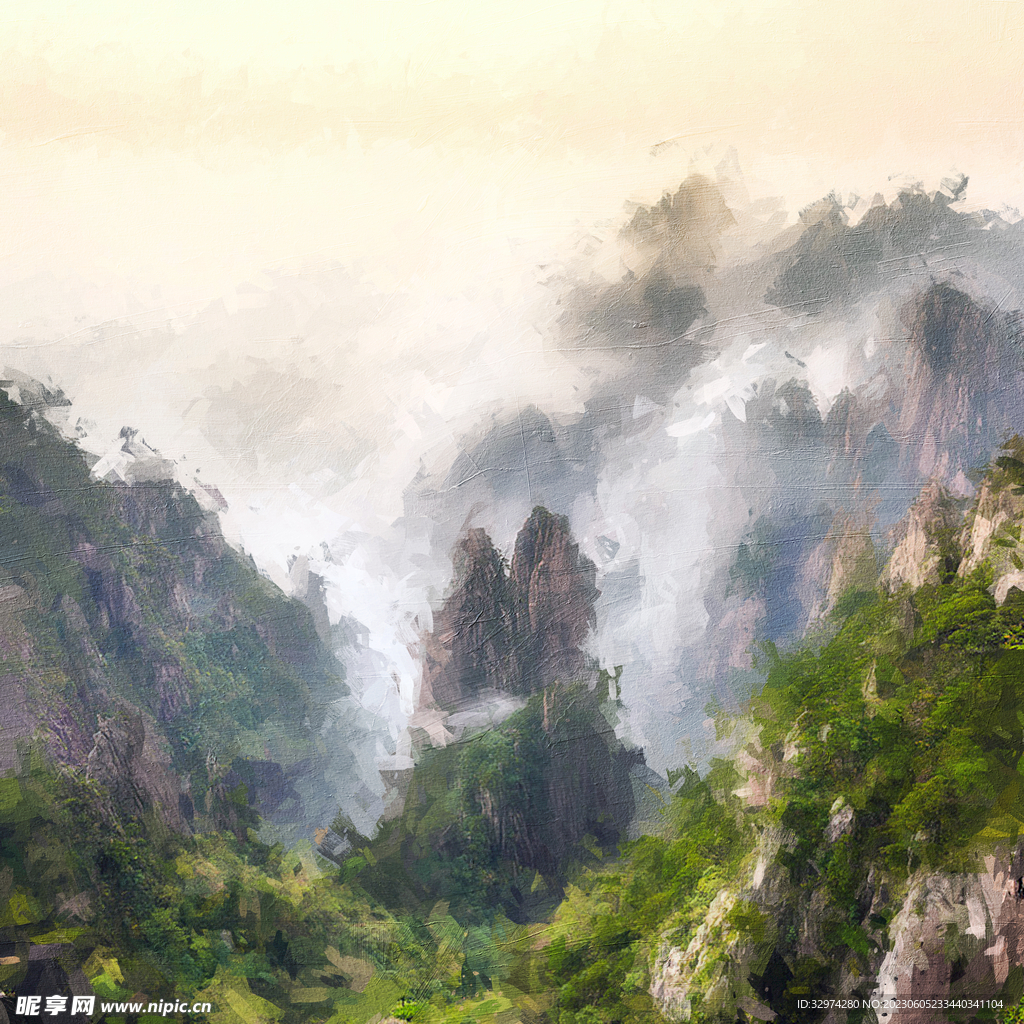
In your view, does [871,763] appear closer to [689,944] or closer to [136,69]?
[689,944]

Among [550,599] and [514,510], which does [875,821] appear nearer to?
[550,599]

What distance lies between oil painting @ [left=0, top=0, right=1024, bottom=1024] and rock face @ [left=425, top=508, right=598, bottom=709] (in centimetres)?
2

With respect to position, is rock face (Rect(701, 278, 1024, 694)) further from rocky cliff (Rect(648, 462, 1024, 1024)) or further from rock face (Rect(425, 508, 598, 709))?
rock face (Rect(425, 508, 598, 709))

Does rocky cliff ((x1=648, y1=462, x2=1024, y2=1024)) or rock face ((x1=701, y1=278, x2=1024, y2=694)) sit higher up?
rock face ((x1=701, y1=278, x2=1024, y2=694))

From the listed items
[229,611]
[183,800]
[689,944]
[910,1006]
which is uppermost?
[229,611]

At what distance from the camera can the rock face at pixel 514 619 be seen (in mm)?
2752

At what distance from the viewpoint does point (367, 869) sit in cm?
273

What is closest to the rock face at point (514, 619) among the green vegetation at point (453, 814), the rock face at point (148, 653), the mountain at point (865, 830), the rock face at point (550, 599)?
the rock face at point (550, 599)

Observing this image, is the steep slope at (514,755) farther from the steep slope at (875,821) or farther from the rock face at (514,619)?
the steep slope at (875,821)

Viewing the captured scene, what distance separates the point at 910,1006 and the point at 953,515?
70.9 inches

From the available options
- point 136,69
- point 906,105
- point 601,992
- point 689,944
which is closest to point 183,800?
point 601,992

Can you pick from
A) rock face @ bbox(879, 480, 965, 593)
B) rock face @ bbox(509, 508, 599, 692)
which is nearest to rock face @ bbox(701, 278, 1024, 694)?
rock face @ bbox(879, 480, 965, 593)

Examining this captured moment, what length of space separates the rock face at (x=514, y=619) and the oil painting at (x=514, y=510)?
0.6 inches

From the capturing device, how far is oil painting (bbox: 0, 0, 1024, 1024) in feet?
8.76
